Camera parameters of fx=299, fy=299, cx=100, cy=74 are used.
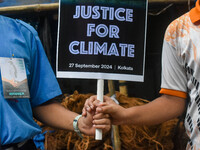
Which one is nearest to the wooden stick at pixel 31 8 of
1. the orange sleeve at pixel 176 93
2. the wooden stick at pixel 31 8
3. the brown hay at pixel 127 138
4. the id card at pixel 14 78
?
the wooden stick at pixel 31 8

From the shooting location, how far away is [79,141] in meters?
2.25

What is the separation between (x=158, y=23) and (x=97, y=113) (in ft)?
3.70

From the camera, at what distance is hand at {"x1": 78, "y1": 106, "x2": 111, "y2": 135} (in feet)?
4.98

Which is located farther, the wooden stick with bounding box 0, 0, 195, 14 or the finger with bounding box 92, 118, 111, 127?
the wooden stick with bounding box 0, 0, 195, 14

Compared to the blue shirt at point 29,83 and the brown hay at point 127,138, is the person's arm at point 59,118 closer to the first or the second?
the blue shirt at point 29,83

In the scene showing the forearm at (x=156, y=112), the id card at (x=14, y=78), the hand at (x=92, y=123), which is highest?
the id card at (x=14, y=78)

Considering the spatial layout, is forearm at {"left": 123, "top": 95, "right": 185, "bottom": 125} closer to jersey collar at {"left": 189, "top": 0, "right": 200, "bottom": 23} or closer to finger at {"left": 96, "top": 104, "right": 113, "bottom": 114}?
finger at {"left": 96, "top": 104, "right": 113, "bottom": 114}

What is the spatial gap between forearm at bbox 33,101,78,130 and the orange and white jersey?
0.54 m

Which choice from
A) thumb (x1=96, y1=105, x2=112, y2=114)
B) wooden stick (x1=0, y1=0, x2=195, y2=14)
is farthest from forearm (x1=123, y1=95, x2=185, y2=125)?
wooden stick (x1=0, y1=0, x2=195, y2=14)

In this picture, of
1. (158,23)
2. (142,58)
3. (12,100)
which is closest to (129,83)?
(158,23)

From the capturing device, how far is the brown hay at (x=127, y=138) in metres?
2.18

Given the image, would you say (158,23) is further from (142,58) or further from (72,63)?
(72,63)

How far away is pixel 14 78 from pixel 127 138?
1062 millimetres

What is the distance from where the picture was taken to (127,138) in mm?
2188
